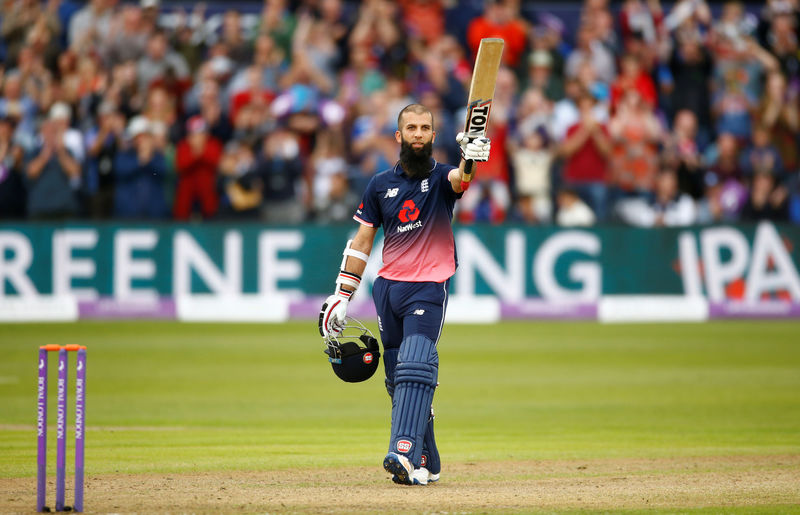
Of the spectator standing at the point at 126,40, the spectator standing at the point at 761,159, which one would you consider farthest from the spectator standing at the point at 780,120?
the spectator standing at the point at 126,40

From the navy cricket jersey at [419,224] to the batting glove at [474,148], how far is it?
48cm

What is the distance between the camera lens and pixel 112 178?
19047 millimetres

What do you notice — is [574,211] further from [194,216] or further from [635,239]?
[194,216]

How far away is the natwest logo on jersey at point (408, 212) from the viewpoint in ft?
24.7

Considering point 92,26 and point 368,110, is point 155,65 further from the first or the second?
point 368,110

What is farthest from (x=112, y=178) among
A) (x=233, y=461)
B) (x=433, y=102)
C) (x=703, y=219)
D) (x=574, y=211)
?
(x=233, y=461)

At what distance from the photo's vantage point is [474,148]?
702 cm

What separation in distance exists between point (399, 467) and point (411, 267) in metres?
1.23

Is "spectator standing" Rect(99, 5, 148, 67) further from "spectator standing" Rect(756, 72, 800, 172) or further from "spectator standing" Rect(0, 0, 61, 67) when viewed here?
"spectator standing" Rect(756, 72, 800, 172)

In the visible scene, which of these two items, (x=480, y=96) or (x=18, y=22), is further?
(x=18, y=22)

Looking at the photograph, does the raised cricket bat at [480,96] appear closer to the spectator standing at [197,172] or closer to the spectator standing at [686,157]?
the spectator standing at [197,172]

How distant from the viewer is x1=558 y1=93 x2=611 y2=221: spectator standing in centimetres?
1958

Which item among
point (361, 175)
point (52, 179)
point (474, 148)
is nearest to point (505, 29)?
point (361, 175)

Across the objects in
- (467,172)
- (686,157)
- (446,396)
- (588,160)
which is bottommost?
(446,396)
